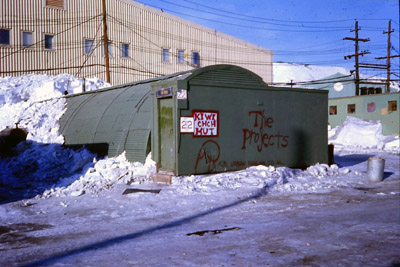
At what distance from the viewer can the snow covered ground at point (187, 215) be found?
18.5ft

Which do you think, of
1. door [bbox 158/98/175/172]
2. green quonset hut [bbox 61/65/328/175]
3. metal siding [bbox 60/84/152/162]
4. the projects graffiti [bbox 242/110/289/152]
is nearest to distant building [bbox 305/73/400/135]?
green quonset hut [bbox 61/65/328/175]

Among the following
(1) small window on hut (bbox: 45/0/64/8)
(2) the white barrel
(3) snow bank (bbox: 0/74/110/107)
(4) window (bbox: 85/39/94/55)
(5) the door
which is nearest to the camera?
(5) the door

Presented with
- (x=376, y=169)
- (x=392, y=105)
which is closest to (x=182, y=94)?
(x=376, y=169)

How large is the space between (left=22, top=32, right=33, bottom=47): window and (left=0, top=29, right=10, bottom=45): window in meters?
0.97

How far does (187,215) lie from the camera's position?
27.9ft

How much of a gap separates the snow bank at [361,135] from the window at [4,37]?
25.9 m

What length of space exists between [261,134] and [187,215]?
6.11 metres

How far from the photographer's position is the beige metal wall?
2775 cm

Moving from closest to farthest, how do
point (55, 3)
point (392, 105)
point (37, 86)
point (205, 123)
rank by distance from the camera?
1. point (205, 123)
2. point (37, 86)
3. point (55, 3)
4. point (392, 105)

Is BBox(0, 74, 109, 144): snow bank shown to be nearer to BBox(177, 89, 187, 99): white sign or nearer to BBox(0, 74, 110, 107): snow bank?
BBox(0, 74, 110, 107): snow bank

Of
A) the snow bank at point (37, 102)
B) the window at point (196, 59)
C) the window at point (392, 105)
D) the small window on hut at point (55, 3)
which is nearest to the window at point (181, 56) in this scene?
the window at point (196, 59)

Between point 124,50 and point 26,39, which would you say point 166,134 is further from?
point 124,50

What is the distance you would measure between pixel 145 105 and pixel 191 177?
14.1 feet

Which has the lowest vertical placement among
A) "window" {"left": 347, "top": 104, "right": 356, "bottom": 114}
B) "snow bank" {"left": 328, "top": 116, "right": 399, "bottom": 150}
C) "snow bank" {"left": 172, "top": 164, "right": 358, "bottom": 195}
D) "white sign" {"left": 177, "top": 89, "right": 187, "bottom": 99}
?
"snow bank" {"left": 172, "top": 164, "right": 358, "bottom": 195}
